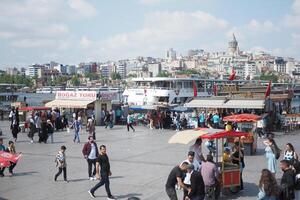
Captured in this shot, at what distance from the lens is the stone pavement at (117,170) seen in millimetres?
12312

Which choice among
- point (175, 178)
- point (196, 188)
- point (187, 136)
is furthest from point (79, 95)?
point (196, 188)

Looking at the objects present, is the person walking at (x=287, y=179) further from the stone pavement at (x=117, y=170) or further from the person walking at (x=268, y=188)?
the stone pavement at (x=117, y=170)

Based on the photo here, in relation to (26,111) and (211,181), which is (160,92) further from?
(211,181)

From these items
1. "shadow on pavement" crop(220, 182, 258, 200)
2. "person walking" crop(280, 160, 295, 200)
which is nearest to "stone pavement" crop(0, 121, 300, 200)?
"shadow on pavement" crop(220, 182, 258, 200)

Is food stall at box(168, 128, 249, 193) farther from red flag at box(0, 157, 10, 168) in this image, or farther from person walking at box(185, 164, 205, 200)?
red flag at box(0, 157, 10, 168)

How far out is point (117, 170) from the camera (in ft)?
51.4

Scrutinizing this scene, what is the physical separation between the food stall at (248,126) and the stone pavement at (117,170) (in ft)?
1.65

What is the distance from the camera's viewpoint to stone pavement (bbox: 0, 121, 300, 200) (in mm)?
12312

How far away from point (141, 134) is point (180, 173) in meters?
18.6

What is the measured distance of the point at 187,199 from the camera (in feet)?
28.6

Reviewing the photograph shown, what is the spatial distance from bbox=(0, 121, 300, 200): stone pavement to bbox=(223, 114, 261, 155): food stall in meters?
0.50

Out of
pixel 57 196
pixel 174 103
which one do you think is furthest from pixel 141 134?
pixel 174 103

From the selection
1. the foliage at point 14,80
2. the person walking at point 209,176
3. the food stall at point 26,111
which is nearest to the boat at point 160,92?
the food stall at point 26,111

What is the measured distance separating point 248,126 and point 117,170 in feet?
28.6
